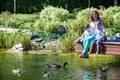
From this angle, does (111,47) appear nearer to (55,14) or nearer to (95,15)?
(95,15)

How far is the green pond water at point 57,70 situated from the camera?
1523 centimetres

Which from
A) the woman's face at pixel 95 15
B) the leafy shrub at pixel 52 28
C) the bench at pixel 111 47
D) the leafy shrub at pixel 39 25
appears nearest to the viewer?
the bench at pixel 111 47

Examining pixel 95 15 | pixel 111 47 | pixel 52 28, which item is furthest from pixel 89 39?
pixel 52 28

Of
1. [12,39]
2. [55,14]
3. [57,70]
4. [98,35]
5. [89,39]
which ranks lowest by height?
[57,70]

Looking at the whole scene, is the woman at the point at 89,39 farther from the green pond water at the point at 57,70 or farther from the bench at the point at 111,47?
the green pond water at the point at 57,70

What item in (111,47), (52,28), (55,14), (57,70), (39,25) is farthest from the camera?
(55,14)

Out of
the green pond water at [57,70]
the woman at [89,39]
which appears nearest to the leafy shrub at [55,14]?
Result: the green pond water at [57,70]

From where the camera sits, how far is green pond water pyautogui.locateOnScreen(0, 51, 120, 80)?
15227mm

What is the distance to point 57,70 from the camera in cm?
1681

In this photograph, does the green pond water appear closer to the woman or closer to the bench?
the woman

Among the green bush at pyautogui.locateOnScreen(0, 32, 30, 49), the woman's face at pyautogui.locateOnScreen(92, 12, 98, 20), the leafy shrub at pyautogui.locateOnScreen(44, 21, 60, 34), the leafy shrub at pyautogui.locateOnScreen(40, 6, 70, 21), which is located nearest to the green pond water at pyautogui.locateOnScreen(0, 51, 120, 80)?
the green bush at pyautogui.locateOnScreen(0, 32, 30, 49)

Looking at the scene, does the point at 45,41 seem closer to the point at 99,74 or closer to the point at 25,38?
the point at 25,38

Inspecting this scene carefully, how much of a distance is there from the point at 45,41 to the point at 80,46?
10695 millimetres

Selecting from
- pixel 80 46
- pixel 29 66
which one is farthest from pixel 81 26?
pixel 80 46
